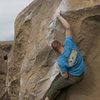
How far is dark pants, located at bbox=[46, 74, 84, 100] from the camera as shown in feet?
23.3

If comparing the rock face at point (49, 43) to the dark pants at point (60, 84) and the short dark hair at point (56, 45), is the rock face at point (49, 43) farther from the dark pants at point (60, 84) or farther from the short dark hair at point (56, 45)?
the short dark hair at point (56, 45)

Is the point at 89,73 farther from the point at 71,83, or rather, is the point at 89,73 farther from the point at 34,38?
the point at 34,38

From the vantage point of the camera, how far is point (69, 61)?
22.9 feet

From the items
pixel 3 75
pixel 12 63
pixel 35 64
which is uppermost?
pixel 35 64

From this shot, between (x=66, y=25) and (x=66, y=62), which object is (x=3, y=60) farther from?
(x=66, y=62)

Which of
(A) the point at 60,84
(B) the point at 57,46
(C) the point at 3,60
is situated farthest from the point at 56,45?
(C) the point at 3,60

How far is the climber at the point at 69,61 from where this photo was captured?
700cm

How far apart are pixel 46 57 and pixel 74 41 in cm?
58

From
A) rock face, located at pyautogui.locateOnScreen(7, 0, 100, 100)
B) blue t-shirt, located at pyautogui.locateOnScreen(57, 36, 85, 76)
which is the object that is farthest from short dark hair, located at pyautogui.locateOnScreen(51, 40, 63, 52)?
rock face, located at pyautogui.locateOnScreen(7, 0, 100, 100)

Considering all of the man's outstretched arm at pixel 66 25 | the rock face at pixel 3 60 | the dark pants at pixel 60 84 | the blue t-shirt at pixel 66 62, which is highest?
the man's outstretched arm at pixel 66 25

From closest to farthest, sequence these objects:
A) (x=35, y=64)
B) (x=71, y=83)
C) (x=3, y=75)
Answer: (x=71, y=83) → (x=35, y=64) → (x=3, y=75)

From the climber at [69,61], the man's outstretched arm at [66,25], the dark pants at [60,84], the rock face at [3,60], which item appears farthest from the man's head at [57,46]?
the rock face at [3,60]

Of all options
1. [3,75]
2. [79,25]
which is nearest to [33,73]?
[79,25]

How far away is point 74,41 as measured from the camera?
725 centimetres
